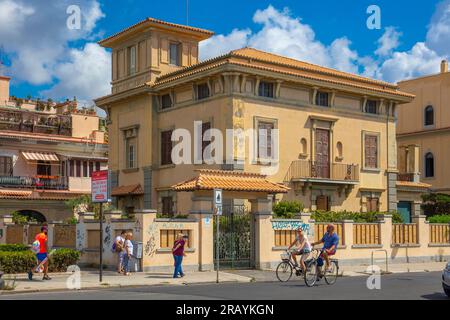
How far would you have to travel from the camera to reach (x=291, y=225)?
30.0 meters

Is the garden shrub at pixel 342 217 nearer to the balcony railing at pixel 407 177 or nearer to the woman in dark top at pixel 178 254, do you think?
the woman in dark top at pixel 178 254

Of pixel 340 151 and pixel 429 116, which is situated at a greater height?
pixel 429 116

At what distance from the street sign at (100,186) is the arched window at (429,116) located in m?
41.1

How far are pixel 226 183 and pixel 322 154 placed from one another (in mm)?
12530

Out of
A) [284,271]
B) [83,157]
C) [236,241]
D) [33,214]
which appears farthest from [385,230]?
[83,157]

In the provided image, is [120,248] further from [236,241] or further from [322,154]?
[322,154]

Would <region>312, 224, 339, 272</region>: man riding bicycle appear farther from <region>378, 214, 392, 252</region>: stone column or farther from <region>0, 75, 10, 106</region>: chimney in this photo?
<region>0, 75, 10, 106</region>: chimney

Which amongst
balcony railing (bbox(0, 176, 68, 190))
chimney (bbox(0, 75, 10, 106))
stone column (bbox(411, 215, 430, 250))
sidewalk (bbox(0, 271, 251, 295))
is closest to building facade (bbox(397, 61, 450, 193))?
stone column (bbox(411, 215, 430, 250))

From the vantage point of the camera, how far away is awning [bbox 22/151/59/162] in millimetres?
52969

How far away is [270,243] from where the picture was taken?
2911cm

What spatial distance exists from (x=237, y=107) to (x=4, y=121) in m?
23.9
